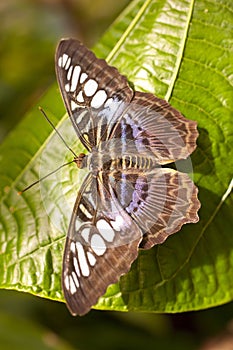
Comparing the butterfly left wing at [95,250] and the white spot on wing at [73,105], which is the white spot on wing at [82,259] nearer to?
the butterfly left wing at [95,250]

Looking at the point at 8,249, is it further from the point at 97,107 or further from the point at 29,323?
the point at 29,323

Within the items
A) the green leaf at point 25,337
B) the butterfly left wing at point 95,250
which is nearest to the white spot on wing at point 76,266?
the butterfly left wing at point 95,250

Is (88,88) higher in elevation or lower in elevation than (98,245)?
higher

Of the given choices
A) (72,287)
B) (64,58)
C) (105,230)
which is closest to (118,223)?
(105,230)

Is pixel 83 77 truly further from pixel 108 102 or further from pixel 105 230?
pixel 105 230

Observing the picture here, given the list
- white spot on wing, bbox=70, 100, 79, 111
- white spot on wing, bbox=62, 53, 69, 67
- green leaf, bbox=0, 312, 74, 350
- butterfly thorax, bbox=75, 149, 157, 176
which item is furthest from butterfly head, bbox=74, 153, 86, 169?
green leaf, bbox=0, 312, 74, 350
